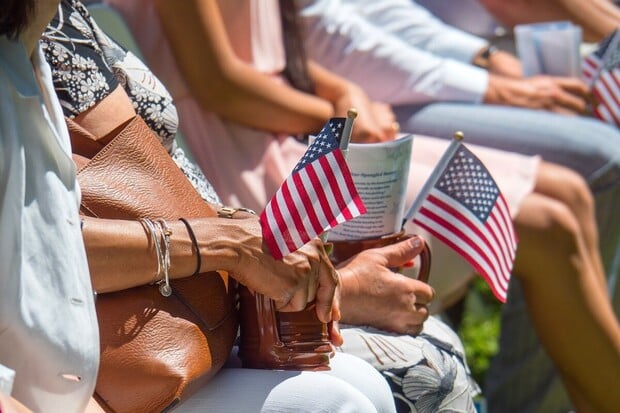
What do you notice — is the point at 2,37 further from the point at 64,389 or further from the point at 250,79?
the point at 250,79

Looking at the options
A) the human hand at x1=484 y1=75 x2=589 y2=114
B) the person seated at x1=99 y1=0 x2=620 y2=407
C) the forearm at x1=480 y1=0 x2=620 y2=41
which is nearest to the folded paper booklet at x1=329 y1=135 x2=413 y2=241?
the person seated at x1=99 y1=0 x2=620 y2=407

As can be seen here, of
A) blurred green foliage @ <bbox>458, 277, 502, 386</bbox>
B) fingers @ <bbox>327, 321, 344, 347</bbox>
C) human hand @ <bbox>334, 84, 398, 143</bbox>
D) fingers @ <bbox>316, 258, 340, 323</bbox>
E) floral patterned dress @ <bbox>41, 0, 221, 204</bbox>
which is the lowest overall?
blurred green foliage @ <bbox>458, 277, 502, 386</bbox>

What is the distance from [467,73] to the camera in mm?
→ 4000

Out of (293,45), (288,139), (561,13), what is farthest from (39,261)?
(561,13)

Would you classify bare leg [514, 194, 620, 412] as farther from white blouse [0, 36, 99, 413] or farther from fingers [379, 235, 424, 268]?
white blouse [0, 36, 99, 413]

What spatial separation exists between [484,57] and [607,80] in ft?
1.41

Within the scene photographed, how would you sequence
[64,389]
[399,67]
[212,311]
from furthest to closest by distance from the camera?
[399,67], [212,311], [64,389]

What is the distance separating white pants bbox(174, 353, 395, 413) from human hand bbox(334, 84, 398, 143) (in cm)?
143

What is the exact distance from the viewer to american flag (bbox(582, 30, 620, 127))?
4.09 meters

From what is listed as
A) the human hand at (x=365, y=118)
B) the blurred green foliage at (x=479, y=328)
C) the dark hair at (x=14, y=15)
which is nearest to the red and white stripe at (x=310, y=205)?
the dark hair at (x=14, y=15)

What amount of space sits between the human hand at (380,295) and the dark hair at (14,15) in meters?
0.87

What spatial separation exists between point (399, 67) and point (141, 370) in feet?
7.23

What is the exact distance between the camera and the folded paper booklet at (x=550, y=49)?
3994mm

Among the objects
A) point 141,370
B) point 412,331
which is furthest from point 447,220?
point 141,370
